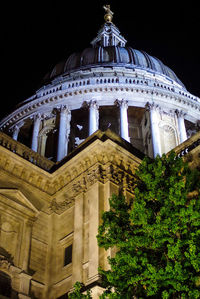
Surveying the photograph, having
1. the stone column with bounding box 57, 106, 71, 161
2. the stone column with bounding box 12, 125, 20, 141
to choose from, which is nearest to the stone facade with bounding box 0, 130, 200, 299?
the stone column with bounding box 57, 106, 71, 161

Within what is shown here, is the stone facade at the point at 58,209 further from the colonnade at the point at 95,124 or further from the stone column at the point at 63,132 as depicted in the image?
the colonnade at the point at 95,124

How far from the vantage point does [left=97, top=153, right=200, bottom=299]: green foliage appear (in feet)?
38.2

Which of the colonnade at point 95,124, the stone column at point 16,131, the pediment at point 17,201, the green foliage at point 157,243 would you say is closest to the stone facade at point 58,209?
the pediment at point 17,201

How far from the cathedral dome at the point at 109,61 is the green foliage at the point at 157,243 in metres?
27.3

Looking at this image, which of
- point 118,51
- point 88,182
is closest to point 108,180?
point 88,182

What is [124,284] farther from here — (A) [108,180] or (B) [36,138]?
(B) [36,138]

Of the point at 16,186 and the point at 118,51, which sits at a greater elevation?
the point at 118,51

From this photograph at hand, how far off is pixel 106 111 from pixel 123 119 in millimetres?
3493

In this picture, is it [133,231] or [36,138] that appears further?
[36,138]

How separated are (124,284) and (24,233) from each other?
6.59 metres

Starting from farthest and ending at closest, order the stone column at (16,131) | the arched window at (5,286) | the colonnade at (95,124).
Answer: the stone column at (16,131) < the colonnade at (95,124) < the arched window at (5,286)

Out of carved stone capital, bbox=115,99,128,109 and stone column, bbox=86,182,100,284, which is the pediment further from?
carved stone capital, bbox=115,99,128,109

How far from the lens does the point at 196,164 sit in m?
18.8

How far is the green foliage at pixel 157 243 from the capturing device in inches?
459
